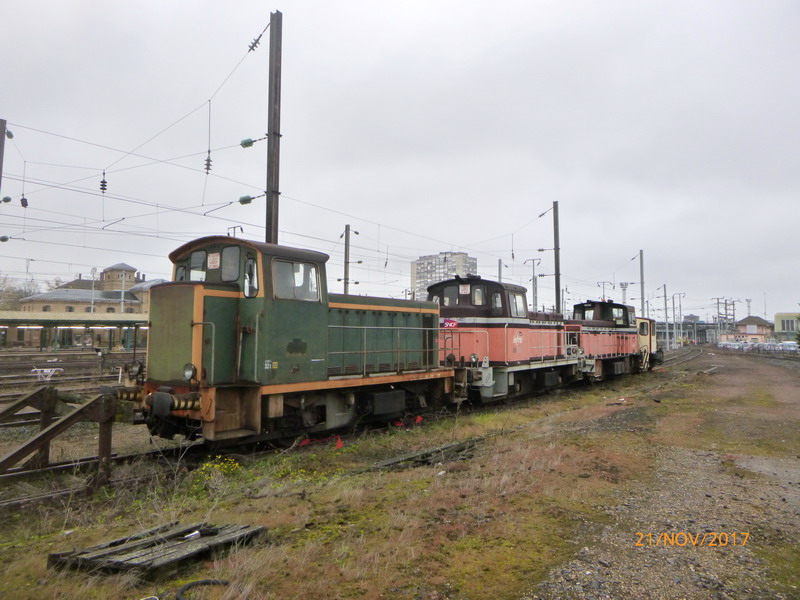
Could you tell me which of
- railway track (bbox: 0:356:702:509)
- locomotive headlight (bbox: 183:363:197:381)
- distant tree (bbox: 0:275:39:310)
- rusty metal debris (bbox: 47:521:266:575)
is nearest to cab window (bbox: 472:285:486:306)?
railway track (bbox: 0:356:702:509)

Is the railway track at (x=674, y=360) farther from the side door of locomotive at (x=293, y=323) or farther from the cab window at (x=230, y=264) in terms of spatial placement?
the cab window at (x=230, y=264)

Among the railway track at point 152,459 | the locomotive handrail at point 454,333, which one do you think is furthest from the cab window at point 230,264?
the locomotive handrail at point 454,333

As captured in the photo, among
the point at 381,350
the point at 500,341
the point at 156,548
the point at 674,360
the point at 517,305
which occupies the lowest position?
the point at 674,360

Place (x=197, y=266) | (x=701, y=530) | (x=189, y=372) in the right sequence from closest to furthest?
1. (x=701, y=530)
2. (x=189, y=372)
3. (x=197, y=266)

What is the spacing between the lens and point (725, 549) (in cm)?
440

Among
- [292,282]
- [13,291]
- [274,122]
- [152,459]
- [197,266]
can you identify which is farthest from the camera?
[13,291]

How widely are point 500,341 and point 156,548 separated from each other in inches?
472

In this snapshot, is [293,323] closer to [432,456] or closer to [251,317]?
[251,317]

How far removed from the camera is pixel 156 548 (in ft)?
13.4

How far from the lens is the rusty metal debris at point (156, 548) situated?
3775mm

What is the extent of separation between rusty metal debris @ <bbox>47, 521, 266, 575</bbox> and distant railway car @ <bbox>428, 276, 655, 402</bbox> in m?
9.44

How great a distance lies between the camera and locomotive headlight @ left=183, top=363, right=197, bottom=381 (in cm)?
775

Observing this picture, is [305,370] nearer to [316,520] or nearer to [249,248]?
[249,248]

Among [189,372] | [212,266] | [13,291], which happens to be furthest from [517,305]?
[13,291]
